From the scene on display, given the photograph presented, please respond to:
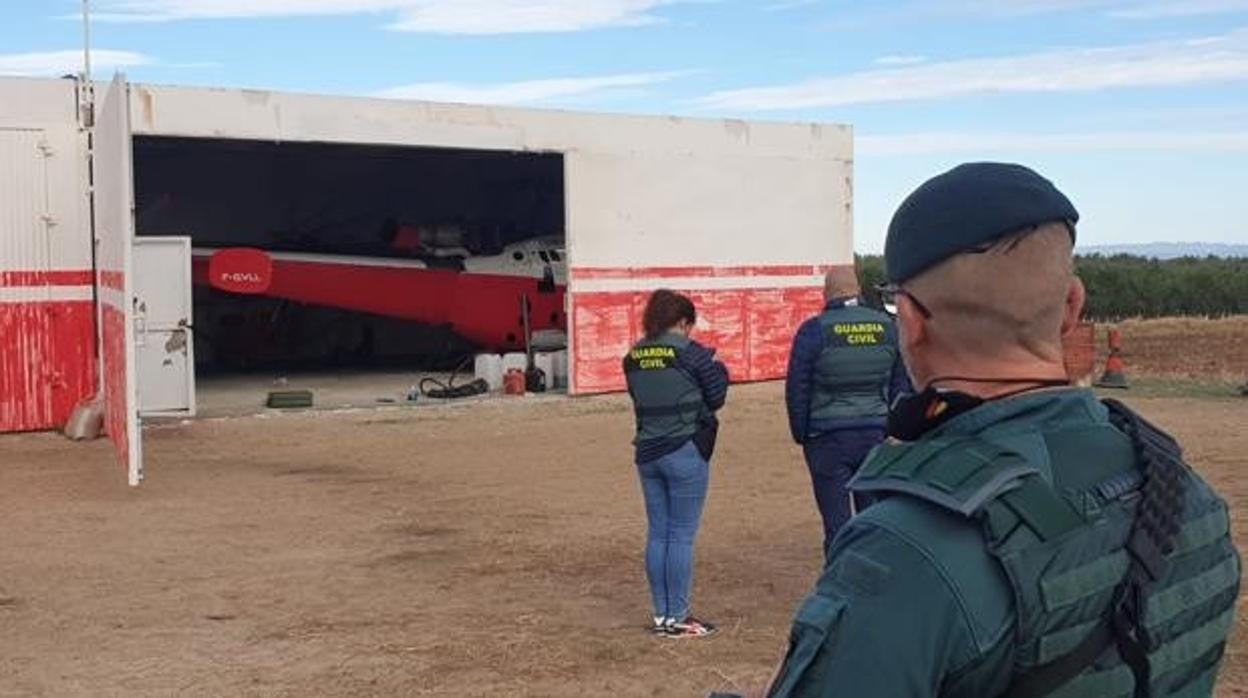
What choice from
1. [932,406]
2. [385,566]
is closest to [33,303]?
[385,566]

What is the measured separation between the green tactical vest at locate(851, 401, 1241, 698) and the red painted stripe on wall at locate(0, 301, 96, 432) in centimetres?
1644

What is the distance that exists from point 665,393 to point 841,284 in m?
1.07

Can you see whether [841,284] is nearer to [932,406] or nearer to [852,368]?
[852,368]

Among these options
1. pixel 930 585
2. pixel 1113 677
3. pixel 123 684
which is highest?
pixel 930 585

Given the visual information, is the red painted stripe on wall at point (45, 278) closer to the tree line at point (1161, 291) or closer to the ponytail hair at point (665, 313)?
the ponytail hair at point (665, 313)

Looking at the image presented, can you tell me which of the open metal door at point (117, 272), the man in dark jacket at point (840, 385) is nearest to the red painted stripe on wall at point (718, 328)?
the open metal door at point (117, 272)

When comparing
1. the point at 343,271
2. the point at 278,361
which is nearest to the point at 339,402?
the point at 343,271

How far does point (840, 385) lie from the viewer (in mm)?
7062

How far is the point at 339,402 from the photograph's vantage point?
19641 mm

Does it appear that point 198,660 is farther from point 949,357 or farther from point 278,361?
point 278,361

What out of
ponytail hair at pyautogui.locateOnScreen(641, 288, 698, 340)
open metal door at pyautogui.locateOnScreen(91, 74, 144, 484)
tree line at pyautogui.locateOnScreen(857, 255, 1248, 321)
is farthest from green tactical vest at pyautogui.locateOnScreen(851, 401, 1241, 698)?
tree line at pyautogui.locateOnScreen(857, 255, 1248, 321)

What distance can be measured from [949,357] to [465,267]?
21597 mm

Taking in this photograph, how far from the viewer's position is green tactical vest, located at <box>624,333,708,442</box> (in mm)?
→ 7012

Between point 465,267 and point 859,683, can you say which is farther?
point 465,267
